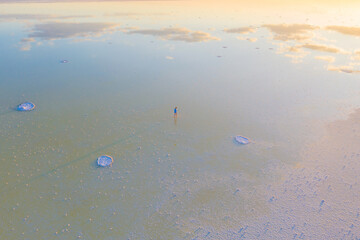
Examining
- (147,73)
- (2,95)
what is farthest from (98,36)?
(2,95)

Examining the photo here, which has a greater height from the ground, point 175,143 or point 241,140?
point 241,140

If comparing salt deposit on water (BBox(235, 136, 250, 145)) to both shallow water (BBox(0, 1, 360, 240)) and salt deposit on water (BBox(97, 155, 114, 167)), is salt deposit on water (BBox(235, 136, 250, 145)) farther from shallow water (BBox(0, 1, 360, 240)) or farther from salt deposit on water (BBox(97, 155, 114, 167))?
salt deposit on water (BBox(97, 155, 114, 167))

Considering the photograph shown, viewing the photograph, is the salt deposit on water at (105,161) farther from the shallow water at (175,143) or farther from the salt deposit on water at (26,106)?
the salt deposit on water at (26,106)

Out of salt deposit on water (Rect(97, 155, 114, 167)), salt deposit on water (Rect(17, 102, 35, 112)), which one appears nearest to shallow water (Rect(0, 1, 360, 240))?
salt deposit on water (Rect(97, 155, 114, 167))

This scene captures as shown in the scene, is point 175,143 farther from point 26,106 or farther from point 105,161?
point 26,106

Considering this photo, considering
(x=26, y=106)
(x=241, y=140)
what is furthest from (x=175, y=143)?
(x=26, y=106)

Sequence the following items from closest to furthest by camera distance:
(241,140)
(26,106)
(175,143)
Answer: (175,143) < (241,140) < (26,106)

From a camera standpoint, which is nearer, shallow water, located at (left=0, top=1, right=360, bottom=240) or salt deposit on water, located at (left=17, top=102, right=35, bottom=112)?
shallow water, located at (left=0, top=1, right=360, bottom=240)

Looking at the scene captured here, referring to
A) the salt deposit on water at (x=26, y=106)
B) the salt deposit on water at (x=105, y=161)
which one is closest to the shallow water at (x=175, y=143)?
the salt deposit on water at (x=105, y=161)

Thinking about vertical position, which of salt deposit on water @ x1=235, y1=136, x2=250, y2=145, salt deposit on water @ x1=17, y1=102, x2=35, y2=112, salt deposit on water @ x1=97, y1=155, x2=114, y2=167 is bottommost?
salt deposit on water @ x1=97, y1=155, x2=114, y2=167
